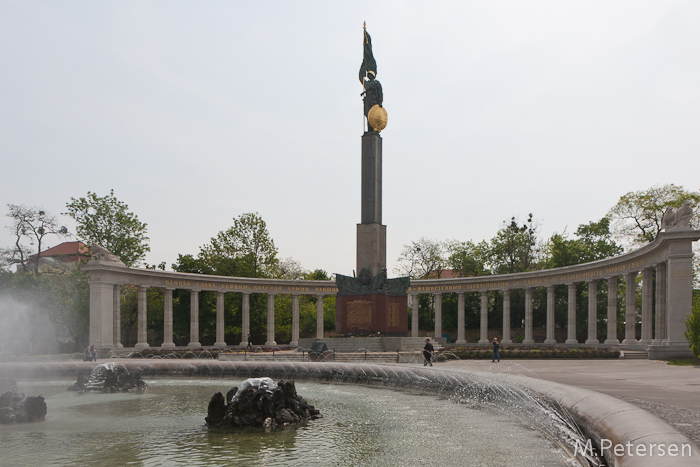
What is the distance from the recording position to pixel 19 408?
53.6 feet

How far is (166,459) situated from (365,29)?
1587 inches

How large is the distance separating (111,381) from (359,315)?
2007 centimetres

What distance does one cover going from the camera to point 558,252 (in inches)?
2724

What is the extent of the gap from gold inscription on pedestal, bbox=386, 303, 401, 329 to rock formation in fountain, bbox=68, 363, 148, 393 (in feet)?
65.9

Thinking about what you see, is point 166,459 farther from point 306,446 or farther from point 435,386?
point 435,386

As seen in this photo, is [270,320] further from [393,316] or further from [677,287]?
[677,287]

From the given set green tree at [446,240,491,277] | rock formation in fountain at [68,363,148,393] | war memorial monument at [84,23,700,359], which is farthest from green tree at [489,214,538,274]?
rock formation in fountain at [68,363,148,393]

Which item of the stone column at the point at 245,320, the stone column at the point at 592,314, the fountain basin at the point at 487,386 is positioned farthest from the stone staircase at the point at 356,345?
the stone column at the point at 245,320

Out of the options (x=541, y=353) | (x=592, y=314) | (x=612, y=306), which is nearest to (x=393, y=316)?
(x=541, y=353)

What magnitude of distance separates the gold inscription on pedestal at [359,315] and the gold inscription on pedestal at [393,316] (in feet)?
4.34

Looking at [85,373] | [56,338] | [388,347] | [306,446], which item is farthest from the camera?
[56,338]

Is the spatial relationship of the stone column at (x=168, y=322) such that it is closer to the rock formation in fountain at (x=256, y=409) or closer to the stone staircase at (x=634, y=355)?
the stone staircase at (x=634, y=355)

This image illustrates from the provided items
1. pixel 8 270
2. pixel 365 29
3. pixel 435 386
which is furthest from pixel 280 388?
pixel 8 270

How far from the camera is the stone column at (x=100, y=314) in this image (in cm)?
4841
